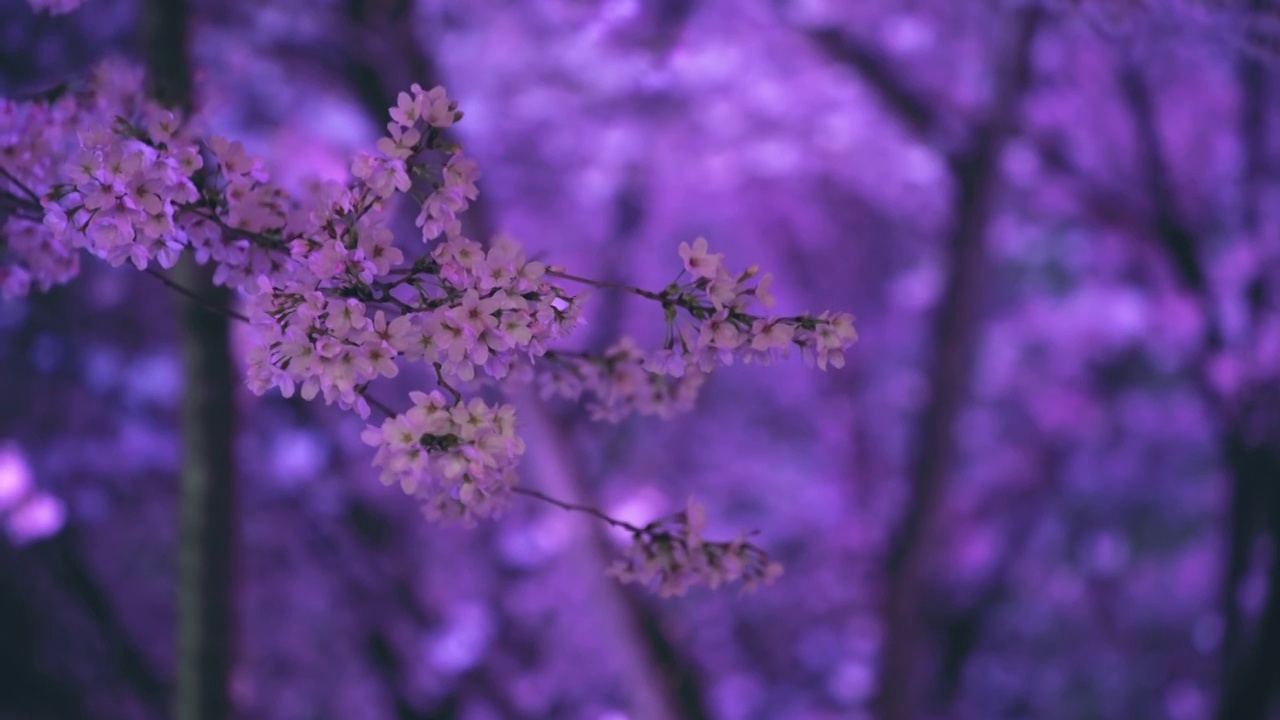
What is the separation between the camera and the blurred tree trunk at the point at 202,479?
3.23m

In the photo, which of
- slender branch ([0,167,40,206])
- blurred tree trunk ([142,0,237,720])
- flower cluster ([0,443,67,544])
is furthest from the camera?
flower cluster ([0,443,67,544])

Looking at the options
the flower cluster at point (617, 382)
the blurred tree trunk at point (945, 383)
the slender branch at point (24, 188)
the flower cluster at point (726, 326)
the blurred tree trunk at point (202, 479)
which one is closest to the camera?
the flower cluster at point (726, 326)

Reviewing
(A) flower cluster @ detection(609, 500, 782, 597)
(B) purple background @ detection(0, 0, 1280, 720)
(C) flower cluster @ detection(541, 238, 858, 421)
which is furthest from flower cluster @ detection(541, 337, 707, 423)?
(B) purple background @ detection(0, 0, 1280, 720)

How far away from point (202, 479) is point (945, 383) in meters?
2.65

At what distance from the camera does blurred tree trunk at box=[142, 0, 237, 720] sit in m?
3.23

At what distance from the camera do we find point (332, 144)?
6410 mm

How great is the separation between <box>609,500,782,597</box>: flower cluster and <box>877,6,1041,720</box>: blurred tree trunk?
6.31 feet

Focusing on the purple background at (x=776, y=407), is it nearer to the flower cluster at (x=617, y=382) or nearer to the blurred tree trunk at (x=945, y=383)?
the blurred tree trunk at (x=945, y=383)

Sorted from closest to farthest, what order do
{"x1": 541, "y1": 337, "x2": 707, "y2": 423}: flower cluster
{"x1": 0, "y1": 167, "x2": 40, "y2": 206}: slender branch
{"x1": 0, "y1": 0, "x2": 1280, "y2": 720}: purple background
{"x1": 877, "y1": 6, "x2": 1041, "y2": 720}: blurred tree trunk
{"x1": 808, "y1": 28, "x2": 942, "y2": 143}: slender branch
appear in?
{"x1": 0, "y1": 167, "x2": 40, "y2": 206}: slender branch → {"x1": 541, "y1": 337, "x2": 707, "y2": 423}: flower cluster → {"x1": 877, "y1": 6, "x2": 1041, "y2": 720}: blurred tree trunk → {"x1": 808, "y1": 28, "x2": 942, "y2": 143}: slender branch → {"x1": 0, "y1": 0, "x2": 1280, "y2": 720}: purple background

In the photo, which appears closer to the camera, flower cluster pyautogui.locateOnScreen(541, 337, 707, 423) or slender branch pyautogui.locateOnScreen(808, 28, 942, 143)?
flower cluster pyautogui.locateOnScreen(541, 337, 707, 423)

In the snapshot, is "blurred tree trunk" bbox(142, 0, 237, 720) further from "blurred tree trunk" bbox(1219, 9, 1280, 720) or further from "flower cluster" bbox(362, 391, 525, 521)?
"blurred tree trunk" bbox(1219, 9, 1280, 720)

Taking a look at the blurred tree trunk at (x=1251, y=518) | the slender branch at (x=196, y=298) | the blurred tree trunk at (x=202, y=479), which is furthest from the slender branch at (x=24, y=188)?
the blurred tree trunk at (x=1251, y=518)

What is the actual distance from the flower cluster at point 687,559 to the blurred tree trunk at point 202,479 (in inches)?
78.0

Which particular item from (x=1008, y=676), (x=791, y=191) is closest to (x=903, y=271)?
(x=791, y=191)
